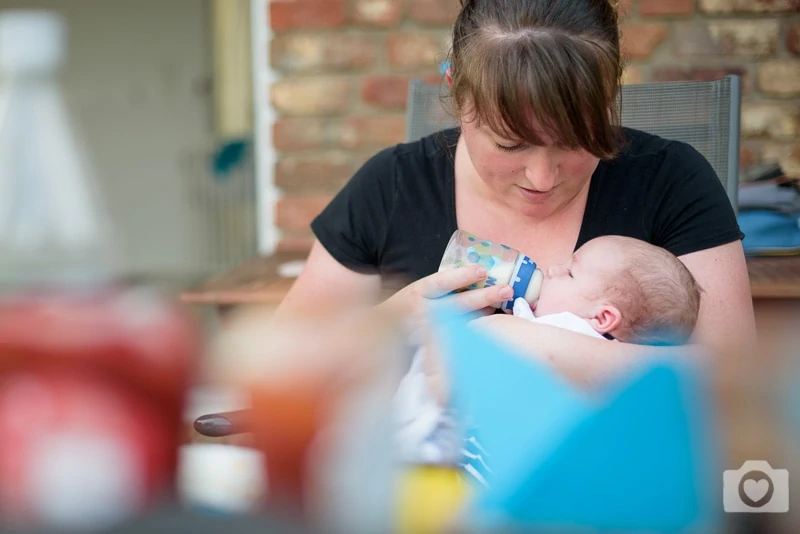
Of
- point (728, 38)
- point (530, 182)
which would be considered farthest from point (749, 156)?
point (530, 182)

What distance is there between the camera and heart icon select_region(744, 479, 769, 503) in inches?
16.5

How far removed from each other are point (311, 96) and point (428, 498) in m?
2.53

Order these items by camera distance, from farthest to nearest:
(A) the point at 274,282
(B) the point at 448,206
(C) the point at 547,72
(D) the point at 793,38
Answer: (D) the point at 793,38, (A) the point at 274,282, (B) the point at 448,206, (C) the point at 547,72

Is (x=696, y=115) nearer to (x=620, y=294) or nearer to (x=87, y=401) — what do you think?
(x=620, y=294)

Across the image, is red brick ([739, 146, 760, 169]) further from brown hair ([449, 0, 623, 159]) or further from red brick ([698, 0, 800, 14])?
brown hair ([449, 0, 623, 159])

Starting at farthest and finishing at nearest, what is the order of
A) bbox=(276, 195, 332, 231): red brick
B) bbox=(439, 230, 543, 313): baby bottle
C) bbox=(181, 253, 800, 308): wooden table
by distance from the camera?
bbox=(276, 195, 332, 231): red brick
bbox=(181, 253, 800, 308): wooden table
bbox=(439, 230, 543, 313): baby bottle

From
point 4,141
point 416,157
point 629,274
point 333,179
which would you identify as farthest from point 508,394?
point 333,179

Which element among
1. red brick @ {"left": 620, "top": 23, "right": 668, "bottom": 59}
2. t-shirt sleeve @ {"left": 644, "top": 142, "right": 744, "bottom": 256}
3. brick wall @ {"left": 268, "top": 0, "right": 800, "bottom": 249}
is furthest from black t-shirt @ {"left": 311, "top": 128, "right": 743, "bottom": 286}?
red brick @ {"left": 620, "top": 23, "right": 668, "bottom": 59}

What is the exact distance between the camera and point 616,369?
40 cm

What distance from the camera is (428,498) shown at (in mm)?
397

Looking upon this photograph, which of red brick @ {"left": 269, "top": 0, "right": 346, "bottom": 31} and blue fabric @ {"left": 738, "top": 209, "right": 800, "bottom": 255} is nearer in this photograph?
blue fabric @ {"left": 738, "top": 209, "right": 800, "bottom": 255}

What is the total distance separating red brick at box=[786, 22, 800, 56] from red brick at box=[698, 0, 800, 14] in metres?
0.05

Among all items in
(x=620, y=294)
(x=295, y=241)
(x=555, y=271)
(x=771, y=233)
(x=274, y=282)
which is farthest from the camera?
(x=295, y=241)

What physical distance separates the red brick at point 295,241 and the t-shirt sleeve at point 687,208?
4.95 ft
